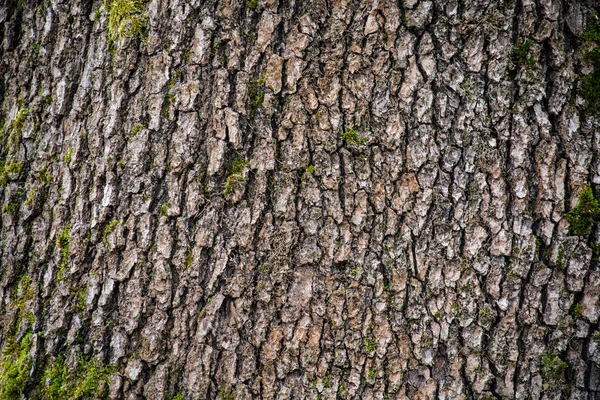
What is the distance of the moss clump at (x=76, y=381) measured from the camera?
1.97m

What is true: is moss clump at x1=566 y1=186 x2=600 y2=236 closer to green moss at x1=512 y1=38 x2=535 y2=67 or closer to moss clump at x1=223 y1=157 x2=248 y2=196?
green moss at x1=512 y1=38 x2=535 y2=67

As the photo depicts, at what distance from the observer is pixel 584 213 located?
6.28 ft

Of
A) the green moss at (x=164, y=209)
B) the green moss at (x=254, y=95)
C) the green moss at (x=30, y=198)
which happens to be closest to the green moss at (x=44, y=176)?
the green moss at (x=30, y=198)

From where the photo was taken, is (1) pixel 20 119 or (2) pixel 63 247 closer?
(2) pixel 63 247

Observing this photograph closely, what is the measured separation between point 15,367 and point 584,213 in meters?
2.60

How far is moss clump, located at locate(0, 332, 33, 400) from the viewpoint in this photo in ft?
6.67

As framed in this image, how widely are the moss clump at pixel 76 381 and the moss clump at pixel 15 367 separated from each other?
0.34 ft

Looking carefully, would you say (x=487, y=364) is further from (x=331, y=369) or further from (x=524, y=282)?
(x=331, y=369)

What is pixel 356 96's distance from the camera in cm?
188

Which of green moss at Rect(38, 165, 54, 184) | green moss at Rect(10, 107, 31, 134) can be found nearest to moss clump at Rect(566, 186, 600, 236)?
green moss at Rect(38, 165, 54, 184)

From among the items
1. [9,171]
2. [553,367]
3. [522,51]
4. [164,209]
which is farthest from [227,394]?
[522,51]

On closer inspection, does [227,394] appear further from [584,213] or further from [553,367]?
[584,213]

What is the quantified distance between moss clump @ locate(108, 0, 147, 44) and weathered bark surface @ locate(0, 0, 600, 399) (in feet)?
0.17

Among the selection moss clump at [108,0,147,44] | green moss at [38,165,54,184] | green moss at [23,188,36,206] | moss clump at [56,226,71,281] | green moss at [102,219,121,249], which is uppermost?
moss clump at [108,0,147,44]
